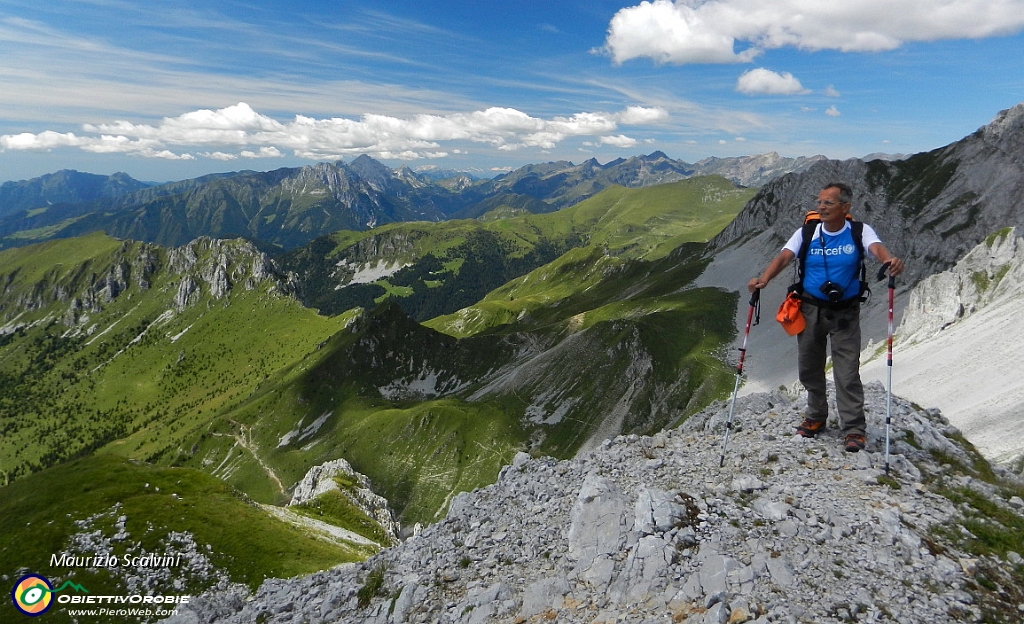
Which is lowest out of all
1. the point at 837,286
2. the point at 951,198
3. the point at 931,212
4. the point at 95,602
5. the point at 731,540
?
the point at 95,602

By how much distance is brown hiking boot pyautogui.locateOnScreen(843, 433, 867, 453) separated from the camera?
1336cm

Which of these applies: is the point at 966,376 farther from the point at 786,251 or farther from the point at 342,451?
the point at 342,451

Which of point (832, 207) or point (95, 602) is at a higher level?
point (832, 207)

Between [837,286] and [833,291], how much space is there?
0.54ft

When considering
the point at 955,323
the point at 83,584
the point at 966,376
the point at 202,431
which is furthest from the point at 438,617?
the point at 202,431

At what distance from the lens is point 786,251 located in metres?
13.6

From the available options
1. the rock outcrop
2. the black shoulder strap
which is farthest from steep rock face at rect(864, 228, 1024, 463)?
the rock outcrop

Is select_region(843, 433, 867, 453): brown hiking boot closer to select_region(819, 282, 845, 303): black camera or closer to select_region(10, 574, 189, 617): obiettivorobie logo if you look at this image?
select_region(819, 282, 845, 303): black camera

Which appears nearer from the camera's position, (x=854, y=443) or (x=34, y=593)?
(x=854, y=443)

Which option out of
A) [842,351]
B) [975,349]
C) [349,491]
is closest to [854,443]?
[842,351]

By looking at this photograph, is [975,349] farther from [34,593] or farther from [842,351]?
[34,593]

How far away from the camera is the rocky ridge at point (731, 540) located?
30.4 feet

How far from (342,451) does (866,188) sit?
711 ft

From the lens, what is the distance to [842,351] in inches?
527
